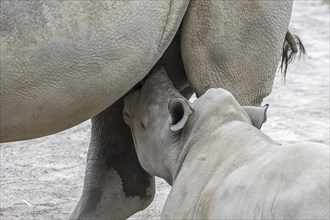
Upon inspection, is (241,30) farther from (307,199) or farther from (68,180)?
(68,180)

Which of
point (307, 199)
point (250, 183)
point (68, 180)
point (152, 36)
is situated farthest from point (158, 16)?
point (68, 180)

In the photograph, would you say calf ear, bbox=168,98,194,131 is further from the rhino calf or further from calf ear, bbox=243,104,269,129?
calf ear, bbox=243,104,269,129

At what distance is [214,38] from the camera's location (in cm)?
366

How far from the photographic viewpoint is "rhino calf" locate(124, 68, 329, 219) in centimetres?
284

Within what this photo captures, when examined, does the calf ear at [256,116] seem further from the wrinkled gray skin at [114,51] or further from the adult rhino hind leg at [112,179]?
the adult rhino hind leg at [112,179]

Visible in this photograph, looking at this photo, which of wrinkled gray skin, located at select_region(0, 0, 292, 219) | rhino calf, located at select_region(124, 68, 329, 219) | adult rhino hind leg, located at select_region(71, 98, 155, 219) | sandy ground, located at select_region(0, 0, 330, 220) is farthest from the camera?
sandy ground, located at select_region(0, 0, 330, 220)

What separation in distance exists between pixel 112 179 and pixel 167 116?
2.41 ft

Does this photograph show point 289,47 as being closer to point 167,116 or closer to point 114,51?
point 167,116

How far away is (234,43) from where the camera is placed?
3701 millimetres

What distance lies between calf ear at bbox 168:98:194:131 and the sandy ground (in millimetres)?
1007

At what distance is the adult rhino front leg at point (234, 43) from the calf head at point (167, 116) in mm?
130

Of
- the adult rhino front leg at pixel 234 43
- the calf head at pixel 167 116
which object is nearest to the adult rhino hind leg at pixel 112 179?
the calf head at pixel 167 116

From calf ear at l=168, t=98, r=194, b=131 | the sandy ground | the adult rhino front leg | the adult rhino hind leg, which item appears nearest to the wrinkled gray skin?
the adult rhino front leg

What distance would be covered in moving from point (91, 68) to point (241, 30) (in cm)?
52
